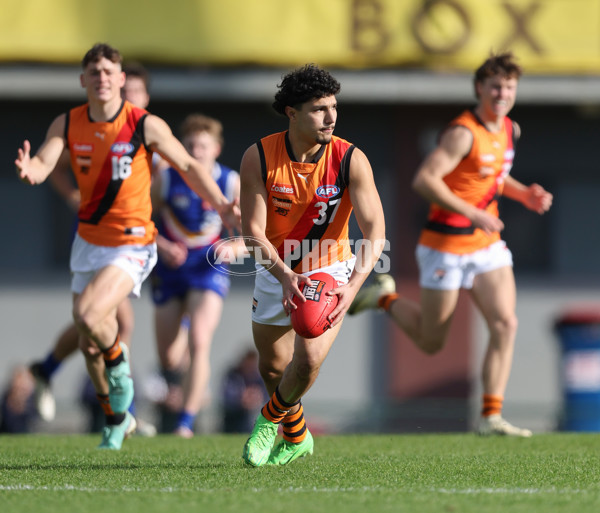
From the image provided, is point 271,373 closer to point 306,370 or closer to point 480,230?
point 306,370

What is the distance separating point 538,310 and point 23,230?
714 centimetres

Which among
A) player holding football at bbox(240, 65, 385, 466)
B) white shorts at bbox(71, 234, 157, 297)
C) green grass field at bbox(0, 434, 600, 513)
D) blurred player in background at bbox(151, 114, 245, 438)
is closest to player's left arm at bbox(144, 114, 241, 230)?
white shorts at bbox(71, 234, 157, 297)

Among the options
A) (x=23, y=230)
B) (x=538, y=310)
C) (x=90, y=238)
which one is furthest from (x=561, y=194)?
(x=90, y=238)

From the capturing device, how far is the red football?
5.99 meters

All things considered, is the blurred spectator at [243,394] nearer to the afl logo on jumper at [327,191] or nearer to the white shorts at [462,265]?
the white shorts at [462,265]

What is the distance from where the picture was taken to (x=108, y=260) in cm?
745

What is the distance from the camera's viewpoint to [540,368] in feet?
52.2

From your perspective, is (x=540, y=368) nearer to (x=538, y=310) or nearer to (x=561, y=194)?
(x=538, y=310)

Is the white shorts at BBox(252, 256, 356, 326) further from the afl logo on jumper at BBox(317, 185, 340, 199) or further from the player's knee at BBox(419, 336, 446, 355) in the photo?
the player's knee at BBox(419, 336, 446, 355)

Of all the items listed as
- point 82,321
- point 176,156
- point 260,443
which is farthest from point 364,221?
point 82,321

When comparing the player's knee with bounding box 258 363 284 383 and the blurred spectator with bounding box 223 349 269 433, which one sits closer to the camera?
the player's knee with bounding box 258 363 284 383

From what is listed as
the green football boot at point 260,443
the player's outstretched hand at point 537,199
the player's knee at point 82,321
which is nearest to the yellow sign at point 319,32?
the player's outstretched hand at point 537,199

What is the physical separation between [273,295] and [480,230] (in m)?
2.68

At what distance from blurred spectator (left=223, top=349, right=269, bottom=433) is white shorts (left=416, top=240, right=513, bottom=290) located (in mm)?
5123
